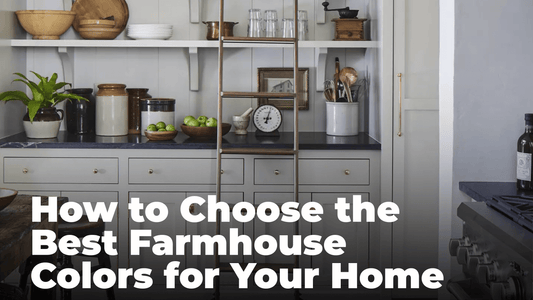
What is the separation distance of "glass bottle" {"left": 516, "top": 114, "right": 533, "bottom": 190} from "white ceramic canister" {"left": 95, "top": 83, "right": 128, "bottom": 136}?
95.4 inches

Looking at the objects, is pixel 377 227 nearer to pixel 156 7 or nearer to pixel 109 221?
pixel 109 221

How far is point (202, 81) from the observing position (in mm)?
3852

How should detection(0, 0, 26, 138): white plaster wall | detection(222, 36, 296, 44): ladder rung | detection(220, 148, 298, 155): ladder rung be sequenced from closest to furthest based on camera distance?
detection(220, 148, 298, 155): ladder rung
detection(222, 36, 296, 44): ladder rung
detection(0, 0, 26, 138): white plaster wall

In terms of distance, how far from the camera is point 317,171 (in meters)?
3.23

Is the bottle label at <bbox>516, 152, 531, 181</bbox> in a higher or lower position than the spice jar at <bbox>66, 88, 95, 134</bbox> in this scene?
lower

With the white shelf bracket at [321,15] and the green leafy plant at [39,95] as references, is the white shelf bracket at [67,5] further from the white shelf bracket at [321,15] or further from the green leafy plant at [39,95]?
the white shelf bracket at [321,15]

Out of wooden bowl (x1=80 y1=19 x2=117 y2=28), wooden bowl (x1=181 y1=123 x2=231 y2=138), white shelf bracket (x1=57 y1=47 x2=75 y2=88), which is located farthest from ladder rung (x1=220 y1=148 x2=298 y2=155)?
white shelf bracket (x1=57 y1=47 x2=75 y2=88)

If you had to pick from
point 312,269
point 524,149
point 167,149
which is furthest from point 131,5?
point 524,149

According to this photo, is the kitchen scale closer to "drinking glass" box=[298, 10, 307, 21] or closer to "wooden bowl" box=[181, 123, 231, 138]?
"wooden bowl" box=[181, 123, 231, 138]

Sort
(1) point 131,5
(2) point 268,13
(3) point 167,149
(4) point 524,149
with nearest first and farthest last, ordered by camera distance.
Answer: (4) point 524,149
(3) point 167,149
(2) point 268,13
(1) point 131,5

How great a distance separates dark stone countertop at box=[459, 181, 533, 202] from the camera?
5.82 feet

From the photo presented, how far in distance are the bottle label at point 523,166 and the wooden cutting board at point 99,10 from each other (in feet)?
8.77

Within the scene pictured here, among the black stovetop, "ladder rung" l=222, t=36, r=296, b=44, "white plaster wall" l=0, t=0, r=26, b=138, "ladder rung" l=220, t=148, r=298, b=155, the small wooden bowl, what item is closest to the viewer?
the black stovetop

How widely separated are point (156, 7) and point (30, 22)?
0.76 metres
